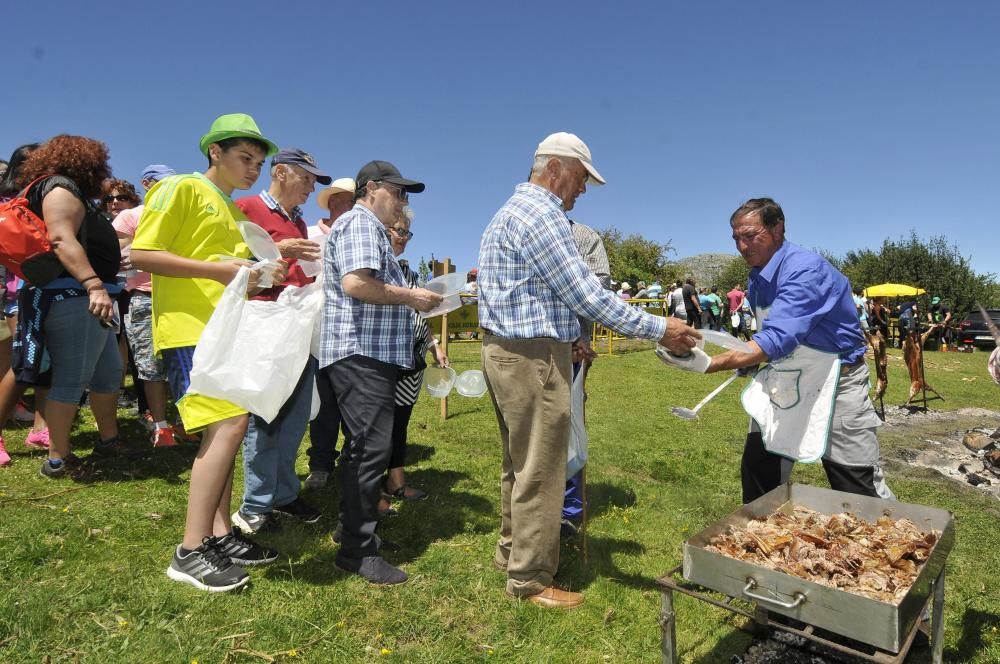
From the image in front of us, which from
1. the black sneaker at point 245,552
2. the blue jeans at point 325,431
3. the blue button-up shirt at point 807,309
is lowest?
the black sneaker at point 245,552

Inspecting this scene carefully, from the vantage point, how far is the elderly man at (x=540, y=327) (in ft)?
9.26

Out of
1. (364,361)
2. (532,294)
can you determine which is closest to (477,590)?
(364,361)

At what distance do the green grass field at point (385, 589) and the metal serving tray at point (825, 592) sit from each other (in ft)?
2.35

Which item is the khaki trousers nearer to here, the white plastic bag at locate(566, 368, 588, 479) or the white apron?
the white plastic bag at locate(566, 368, 588, 479)

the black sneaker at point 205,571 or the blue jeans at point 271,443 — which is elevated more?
the blue jeans at point 271,443

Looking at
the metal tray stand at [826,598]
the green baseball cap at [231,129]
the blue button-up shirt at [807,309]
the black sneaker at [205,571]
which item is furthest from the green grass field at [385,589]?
the green baseball cap at [231,129]

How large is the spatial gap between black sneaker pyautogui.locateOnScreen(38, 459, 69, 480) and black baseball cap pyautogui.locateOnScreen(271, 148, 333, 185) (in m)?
2.62

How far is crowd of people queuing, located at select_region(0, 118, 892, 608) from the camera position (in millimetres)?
2850

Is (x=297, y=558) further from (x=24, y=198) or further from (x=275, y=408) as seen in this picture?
(x=24, y=198)

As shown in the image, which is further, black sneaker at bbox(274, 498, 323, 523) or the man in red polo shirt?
black sneaker at bbox(274, 498, 323, 523)

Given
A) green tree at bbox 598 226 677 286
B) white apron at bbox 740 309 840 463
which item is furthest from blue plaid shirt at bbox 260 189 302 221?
green tree at bbox 598 226 677 286

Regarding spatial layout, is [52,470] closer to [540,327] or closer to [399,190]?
[399,190]

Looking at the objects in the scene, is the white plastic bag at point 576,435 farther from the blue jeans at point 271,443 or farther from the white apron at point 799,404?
the blue jeans at point 271,443

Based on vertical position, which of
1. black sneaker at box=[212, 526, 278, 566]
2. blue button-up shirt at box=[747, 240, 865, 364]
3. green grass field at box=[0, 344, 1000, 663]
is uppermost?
blue button-up shirt at box=[747, 240, 865, 364]
